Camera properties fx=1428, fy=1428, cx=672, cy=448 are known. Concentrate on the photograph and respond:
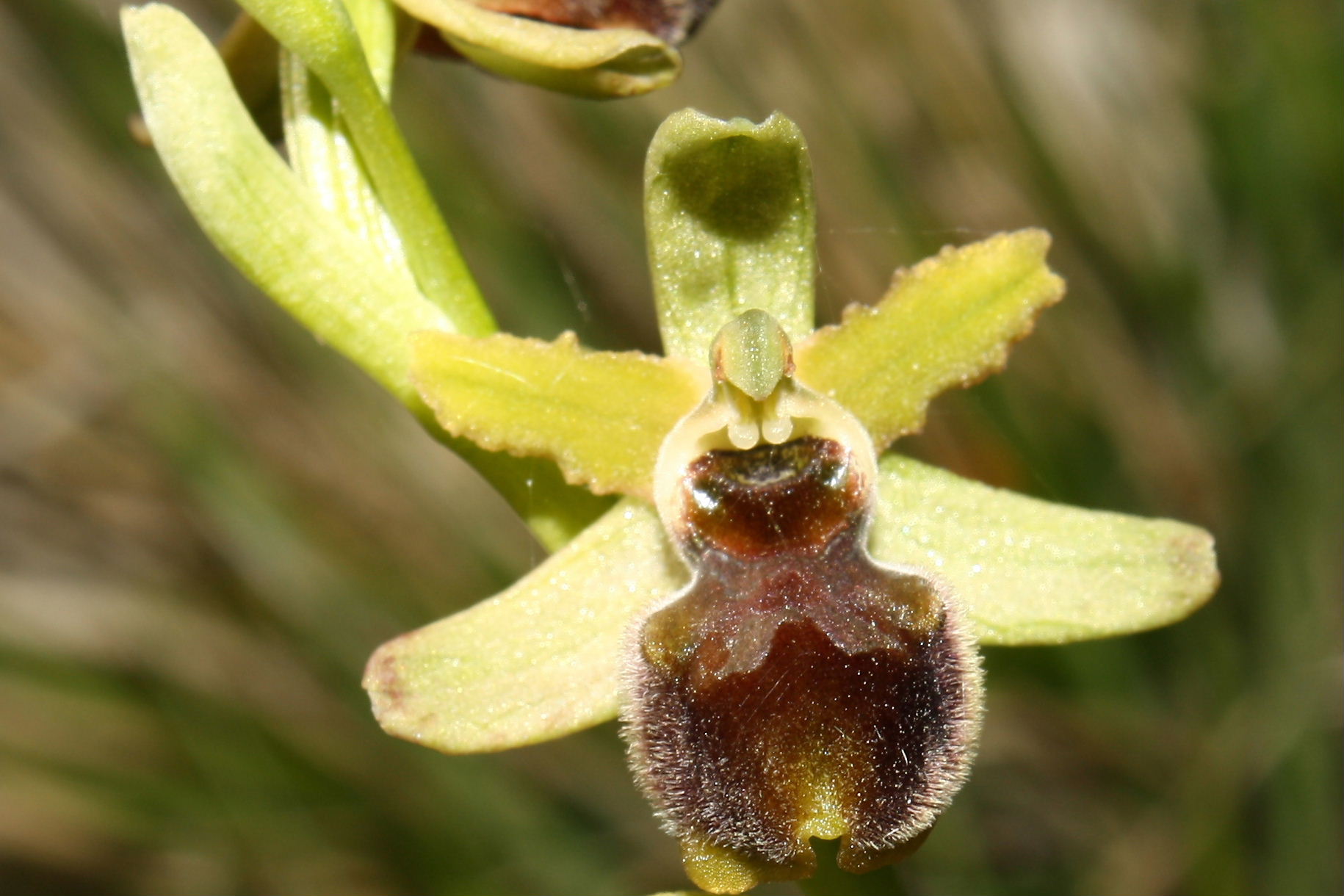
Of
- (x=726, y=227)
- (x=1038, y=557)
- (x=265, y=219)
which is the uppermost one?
(x=265, y=219)

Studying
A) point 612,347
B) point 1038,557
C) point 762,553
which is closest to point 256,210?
point 762,553

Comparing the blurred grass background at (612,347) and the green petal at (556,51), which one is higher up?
the blurred grass background at (612,347)

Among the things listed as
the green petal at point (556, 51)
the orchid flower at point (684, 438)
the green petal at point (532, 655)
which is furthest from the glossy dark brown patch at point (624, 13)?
the green petal at point (532, 655)

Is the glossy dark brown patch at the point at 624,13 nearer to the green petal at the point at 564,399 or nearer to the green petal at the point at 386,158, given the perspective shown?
the green petal at the point at 386,158

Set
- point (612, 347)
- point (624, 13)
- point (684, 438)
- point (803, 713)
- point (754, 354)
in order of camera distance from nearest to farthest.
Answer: point (803, 713)
point (754, 354)
point (684, 438)
point (624, 13)
point (612, 347)

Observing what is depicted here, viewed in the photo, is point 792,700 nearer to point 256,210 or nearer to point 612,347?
point 256,210

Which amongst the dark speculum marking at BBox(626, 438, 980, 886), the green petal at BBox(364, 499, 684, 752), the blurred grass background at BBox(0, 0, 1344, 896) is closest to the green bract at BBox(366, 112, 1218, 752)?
the green petal at BBox(364, 499, 684, 752)
